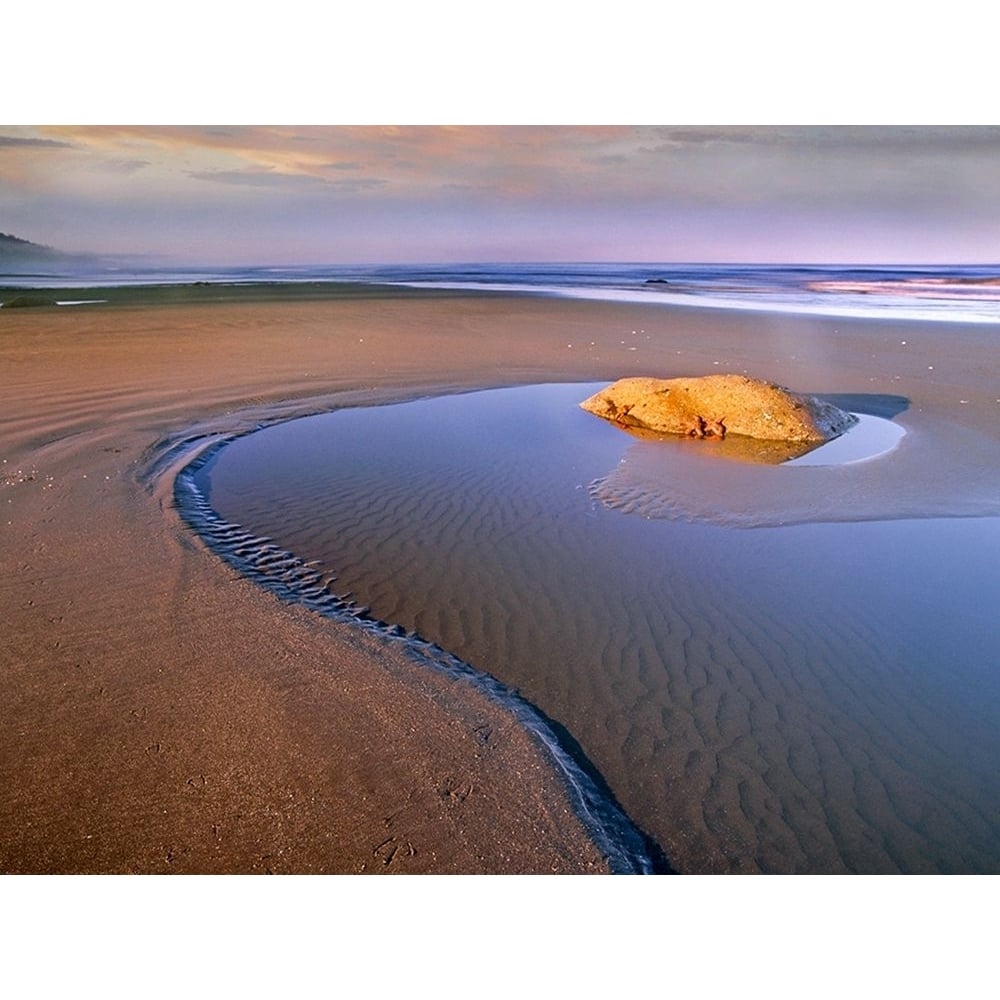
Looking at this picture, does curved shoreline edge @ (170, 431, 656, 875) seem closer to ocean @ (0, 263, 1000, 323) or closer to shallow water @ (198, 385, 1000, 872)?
shallow water @ (198, 385, 1000, 872)

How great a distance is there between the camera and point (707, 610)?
388 centimetres

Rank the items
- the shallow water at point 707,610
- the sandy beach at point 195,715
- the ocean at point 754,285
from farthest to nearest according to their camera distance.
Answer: the ocean at point 754,285 → the shallow water at point 707,610 → the sandy beach at point 195,715

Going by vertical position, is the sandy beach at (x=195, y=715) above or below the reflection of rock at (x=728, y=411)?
below

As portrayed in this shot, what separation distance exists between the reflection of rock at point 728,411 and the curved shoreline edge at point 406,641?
3.95 metres

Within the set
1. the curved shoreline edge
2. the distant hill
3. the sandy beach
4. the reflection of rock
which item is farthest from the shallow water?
the distant hill

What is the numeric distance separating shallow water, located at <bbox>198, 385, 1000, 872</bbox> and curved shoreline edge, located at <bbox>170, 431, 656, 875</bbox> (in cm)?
8

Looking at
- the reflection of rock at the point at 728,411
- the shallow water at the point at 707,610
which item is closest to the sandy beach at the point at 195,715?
the shallow water at the point at 707,610

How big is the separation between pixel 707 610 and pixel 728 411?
142 inches

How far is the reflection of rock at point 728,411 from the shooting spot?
690 centimetres

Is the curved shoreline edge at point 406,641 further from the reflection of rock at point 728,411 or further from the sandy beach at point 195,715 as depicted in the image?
the reflection of rock at point 728,411

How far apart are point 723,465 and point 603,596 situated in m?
2.58

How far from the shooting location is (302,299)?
1947 centimetres

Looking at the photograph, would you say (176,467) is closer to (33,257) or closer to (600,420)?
(600,420)

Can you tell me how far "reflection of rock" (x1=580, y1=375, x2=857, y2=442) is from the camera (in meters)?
6.90
